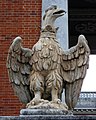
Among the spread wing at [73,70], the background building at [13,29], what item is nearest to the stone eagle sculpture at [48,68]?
the spread wing at [73,70]

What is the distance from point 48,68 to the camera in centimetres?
607

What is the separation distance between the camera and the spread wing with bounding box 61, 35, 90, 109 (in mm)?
6207

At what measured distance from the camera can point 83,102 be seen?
2538 centimetres

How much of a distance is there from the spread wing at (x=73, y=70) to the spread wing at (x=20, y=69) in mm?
494

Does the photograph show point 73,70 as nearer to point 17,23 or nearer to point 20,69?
point 20,69

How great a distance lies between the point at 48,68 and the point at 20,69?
0.40 meters

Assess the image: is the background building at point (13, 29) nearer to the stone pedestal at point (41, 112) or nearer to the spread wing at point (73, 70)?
the spread wing at point (73, 70)

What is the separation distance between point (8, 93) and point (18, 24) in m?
1.44

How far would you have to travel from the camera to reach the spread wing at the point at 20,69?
6156 mm

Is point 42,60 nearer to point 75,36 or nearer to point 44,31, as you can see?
point 44,31

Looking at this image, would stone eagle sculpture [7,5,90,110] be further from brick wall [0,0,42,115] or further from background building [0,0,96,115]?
brick wall [0,0,42,115]

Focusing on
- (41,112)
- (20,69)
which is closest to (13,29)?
(20,69)

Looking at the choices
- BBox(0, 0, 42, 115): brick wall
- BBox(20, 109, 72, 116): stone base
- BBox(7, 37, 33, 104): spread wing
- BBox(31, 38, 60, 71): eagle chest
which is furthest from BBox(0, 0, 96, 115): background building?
BBox(20, 109, 72, 116): stone base

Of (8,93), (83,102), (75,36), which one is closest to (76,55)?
(8,93)
